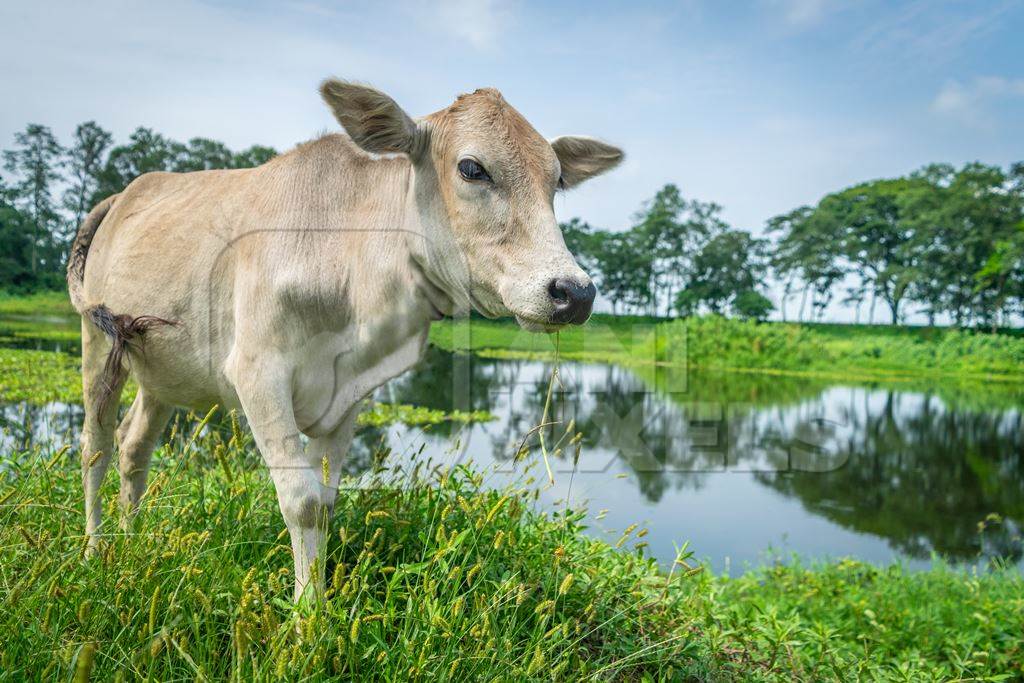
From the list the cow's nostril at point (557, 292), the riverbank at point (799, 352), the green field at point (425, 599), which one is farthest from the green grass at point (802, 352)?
the cow's nostril at point (557, 292)

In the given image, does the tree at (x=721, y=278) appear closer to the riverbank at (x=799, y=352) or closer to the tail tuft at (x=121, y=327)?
the riverbank at (x=799, y=352)

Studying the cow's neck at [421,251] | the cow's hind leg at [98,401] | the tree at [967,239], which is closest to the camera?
the cow's neck at [421,251]

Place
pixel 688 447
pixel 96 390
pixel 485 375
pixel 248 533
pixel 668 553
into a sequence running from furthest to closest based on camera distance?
pixel 485 375 < pixel 688 447 < pixel 668 553 < pixel 96 390 < pixel 248 533

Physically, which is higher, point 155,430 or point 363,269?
point 363,269

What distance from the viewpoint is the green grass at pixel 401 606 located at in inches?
71.2

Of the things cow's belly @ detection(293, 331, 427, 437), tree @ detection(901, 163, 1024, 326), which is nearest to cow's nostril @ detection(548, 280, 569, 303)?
cow's belly @ detection(293, 331, 427, 437)

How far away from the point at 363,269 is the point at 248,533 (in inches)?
50.0

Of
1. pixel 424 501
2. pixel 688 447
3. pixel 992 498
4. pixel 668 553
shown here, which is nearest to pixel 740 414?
pixel 688 447

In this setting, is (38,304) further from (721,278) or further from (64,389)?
(721,278)

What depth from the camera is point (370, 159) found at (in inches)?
104

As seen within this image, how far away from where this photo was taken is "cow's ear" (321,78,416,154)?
2248 mm

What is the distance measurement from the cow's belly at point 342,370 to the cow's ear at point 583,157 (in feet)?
3.09

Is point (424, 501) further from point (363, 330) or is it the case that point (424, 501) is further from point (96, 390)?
point (96, 390)

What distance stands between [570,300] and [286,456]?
1.13m
